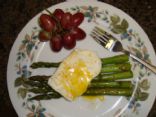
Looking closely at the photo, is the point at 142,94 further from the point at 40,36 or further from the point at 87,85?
the point at 40,36

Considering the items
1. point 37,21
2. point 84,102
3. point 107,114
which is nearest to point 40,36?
point 37,21

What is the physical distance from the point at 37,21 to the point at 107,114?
27.5 inches

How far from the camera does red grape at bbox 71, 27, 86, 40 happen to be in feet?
6.98

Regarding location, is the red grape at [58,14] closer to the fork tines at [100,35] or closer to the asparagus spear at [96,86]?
the fork tines at [100,35]

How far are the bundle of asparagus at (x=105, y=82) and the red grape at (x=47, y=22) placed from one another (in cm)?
22

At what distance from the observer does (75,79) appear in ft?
6.89

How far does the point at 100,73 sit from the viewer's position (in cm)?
218

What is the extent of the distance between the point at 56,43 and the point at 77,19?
0.61 feet

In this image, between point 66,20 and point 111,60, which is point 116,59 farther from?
point 66,20

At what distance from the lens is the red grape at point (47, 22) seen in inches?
83.0

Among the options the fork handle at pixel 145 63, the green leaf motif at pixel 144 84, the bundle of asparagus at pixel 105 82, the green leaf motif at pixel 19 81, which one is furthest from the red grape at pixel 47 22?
the green leaf motif at pixel 144 84

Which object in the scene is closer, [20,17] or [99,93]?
Result: [99,93]

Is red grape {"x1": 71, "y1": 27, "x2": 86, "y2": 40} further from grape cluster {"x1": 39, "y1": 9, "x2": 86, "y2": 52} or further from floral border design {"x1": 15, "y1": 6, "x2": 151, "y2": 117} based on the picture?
floral border design {"x1": 15, "y1": 6, "x2": 151, "y2": 117}

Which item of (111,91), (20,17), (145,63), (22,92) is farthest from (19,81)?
(145,63)
